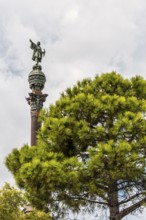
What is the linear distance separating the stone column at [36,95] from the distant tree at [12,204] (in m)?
9.08

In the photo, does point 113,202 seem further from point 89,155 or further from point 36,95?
point 36,95

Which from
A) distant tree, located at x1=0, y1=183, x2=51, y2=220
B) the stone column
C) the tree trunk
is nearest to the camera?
distant tree, located at x1=0, y1=183, x2=51, y2=220

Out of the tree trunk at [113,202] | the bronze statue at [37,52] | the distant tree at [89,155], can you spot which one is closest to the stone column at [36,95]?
the bronze statue at [37,52]

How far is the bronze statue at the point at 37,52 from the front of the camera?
30.7 meters

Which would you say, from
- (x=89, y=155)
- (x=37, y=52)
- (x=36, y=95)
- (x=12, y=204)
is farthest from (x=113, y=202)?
(x=37, y=52)

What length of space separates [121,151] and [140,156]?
130cm

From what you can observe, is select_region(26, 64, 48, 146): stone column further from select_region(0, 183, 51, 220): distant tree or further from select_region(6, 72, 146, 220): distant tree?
select_region(0, 183, 51, 220): distant tree

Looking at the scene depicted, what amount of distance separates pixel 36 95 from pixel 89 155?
35.9 feet

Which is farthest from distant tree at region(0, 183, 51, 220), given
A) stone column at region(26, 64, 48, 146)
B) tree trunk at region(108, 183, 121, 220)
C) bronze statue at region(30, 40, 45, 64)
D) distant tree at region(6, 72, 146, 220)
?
bronze statue at region(30, 40, 45, 64)

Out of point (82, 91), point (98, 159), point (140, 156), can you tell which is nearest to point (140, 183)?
point (140, 156)

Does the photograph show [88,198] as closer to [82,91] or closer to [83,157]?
[83,157]

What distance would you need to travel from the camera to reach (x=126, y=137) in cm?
1891

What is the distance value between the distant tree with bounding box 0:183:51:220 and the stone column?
9.08m

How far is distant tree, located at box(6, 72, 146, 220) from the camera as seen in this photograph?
703 inches
